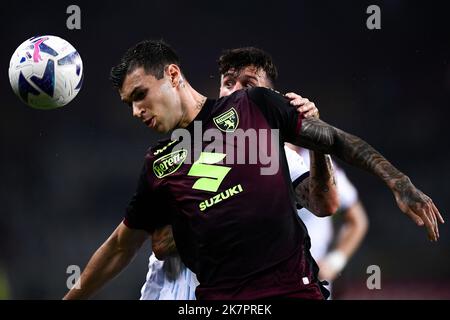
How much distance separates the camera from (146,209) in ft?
10.8

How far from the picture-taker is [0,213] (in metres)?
7.54

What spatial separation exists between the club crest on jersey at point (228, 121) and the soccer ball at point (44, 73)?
1.00m

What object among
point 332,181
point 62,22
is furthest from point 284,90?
point 332,181

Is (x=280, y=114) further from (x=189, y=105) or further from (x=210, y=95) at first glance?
(x=210, y=95)

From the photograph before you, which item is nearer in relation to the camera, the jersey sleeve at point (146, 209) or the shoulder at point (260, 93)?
the shoulder at point (260, 93)

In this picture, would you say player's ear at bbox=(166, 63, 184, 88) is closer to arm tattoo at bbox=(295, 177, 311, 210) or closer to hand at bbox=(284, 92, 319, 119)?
hand at bbox=(284, 92, 319, 119)

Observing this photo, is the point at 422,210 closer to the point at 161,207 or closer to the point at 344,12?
the point at 161,207

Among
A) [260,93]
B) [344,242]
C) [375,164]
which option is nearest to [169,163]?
[260,93]

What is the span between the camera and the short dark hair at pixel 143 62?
325 cm

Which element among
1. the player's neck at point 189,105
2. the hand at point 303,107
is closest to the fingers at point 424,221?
the hand at point 303,107

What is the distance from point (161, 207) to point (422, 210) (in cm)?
119

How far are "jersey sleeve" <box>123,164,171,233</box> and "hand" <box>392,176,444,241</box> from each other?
1050 mm

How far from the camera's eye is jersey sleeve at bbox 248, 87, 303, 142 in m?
3.10

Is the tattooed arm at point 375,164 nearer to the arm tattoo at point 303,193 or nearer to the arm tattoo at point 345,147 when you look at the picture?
the arm tattoo at point 345,147
